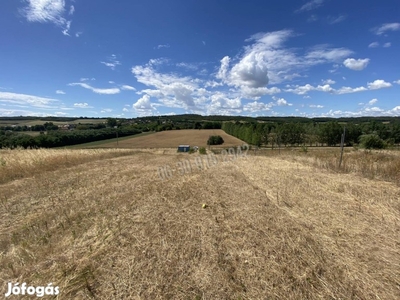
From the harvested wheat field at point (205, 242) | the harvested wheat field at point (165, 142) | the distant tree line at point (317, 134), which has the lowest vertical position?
the harvested wheat field at point (165, 142)

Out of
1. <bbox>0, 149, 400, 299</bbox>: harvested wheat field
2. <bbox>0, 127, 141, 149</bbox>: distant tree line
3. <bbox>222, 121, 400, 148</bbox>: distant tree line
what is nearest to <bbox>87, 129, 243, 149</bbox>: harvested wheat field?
<bbox>222, 121, 400, 148</bbox>: distant tree line

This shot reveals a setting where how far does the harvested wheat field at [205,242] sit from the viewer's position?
8.22ft

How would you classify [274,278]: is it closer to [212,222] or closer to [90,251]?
[212,222]

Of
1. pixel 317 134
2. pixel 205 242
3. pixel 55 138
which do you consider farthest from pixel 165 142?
pixel 205 242

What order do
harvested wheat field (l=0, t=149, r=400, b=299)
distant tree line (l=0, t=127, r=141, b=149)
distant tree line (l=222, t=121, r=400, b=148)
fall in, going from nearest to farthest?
harvested wheat field (l=0, t=149, r=400, b=299) < distant tree line (l=0, t=127, r=141, b=149) < distant tree line (l=222, t=121, r=400, b=148)

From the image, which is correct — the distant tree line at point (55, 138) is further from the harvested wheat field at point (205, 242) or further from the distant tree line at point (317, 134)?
the distant tree line at point (317, 134)

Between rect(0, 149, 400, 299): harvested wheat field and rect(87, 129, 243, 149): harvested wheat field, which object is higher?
rect(0, 149, 400, 299): harvested wheat field

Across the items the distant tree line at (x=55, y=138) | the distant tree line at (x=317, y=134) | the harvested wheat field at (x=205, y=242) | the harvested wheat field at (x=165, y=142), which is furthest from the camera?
the distant tree line at (x=317, y=134)

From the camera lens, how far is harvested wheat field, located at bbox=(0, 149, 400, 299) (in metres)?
2.51

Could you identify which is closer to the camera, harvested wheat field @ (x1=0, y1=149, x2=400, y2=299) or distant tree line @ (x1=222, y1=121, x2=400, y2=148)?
harvested wheat field @ (x1=0, y1=149, x2=400, y2=299)

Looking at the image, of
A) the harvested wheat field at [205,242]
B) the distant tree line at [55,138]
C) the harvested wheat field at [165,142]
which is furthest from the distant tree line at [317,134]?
the harvested wheat field at [205,242]

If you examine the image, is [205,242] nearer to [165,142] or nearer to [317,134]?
[165,142]

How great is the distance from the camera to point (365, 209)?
492cm

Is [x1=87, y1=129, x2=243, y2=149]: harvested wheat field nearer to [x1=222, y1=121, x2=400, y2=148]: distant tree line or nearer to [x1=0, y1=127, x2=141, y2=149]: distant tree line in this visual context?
[x1=222, y1=121, x2=400, y2=148]: distant tree line
